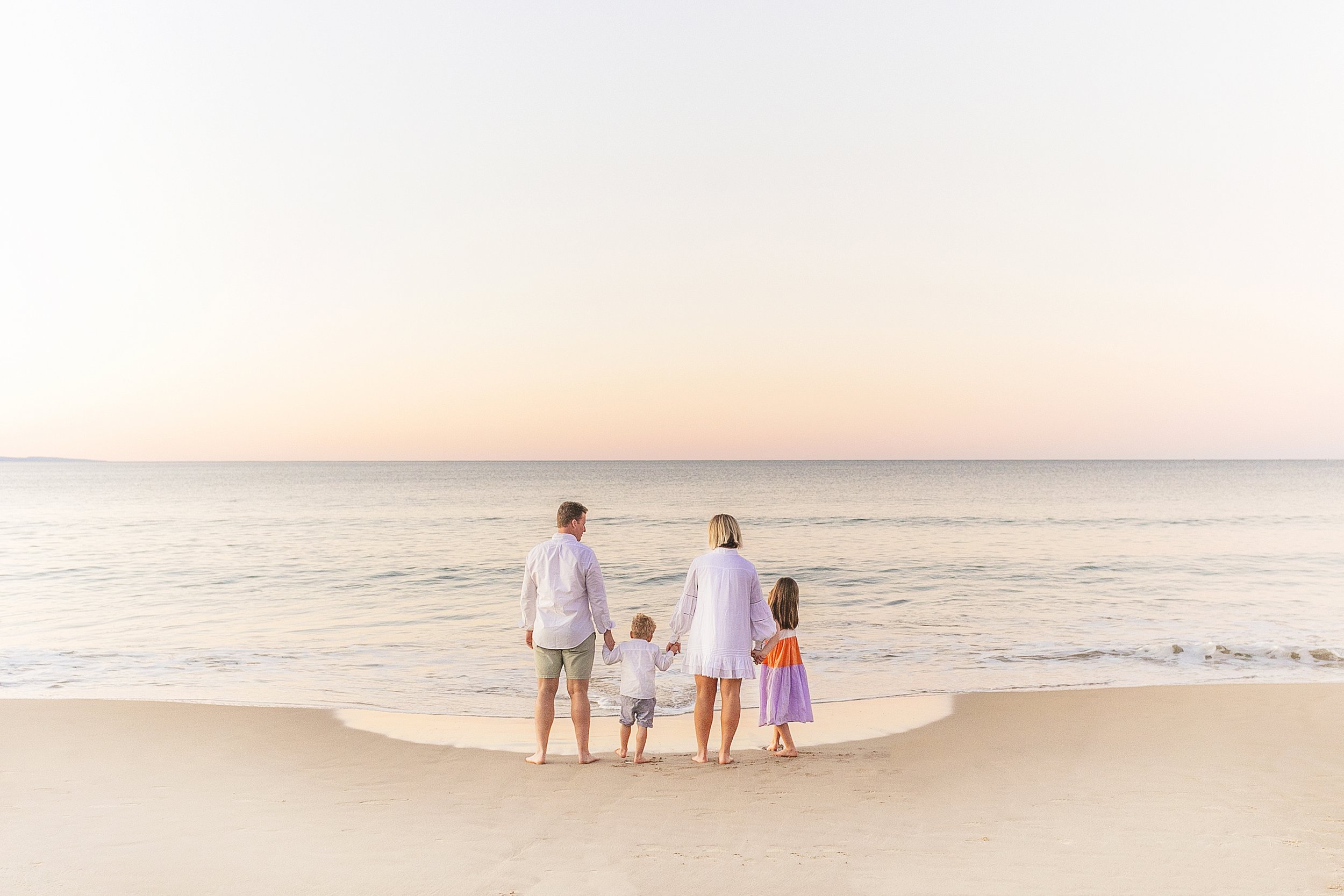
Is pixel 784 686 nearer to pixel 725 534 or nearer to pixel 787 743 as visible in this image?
pixel 787 743

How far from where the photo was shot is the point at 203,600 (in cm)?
1594

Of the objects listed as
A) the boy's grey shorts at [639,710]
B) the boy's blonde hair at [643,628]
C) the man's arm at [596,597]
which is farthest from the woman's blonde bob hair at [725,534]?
the boy's grey shorts at [639,710]

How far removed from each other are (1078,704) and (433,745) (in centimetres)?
Answer: 622

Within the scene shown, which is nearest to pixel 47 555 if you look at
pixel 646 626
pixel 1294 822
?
pixel 646 626

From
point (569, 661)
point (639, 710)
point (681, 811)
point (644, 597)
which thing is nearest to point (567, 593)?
point (569, 661)

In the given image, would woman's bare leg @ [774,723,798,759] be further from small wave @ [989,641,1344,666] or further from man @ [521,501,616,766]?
small wave @ [989,641,1344,666]

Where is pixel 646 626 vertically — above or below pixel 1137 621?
above

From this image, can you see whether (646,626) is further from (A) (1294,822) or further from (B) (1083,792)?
(A) (1294,822)

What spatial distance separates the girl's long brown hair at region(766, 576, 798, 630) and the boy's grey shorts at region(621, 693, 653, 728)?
1152mm

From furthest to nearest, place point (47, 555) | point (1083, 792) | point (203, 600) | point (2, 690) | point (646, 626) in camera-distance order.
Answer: point (47, 555)
point (203, 600)
point (2, 690)
point (646, 626)
point (1083, 792)

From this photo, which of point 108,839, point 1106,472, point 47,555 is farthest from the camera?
point 1106,472

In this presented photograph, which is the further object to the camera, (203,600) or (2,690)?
(203,600)

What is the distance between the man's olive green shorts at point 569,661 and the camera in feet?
20.1

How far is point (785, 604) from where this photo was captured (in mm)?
6469
